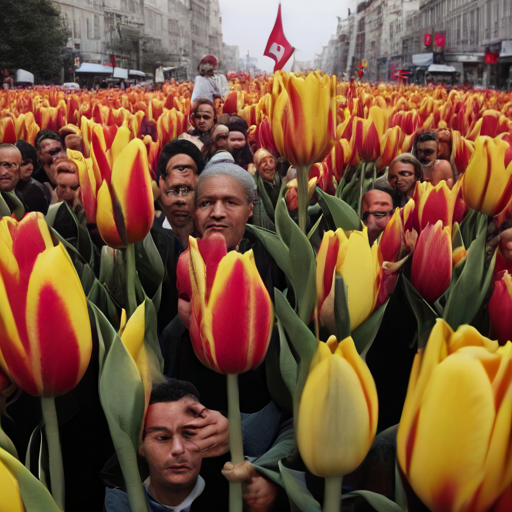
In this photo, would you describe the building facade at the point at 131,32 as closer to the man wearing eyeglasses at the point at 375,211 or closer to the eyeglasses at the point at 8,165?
the eyeglasses at the point at 8,165

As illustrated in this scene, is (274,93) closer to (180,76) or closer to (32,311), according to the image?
(32,311)

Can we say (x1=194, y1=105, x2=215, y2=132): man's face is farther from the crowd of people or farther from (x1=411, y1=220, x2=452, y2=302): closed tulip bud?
(x1=411, y1=220, x2=452, y2=302): closed tulip bud

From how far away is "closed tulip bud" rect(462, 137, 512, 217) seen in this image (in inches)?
66.1

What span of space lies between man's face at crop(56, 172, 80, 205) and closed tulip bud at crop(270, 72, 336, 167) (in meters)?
1.66

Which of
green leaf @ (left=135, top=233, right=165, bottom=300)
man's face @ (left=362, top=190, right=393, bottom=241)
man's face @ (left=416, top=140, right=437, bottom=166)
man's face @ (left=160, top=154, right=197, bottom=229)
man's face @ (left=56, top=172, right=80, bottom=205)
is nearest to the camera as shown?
green leaf @ (left=135, top=233, right=165, bottom=300)

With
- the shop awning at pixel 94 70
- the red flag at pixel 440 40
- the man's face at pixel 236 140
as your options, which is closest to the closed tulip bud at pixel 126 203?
the man's face at pixel 236 140

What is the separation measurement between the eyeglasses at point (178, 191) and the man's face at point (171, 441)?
1609 mm

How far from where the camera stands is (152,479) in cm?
85

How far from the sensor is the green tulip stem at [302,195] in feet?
4.80

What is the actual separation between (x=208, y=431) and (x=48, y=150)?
3.76 m

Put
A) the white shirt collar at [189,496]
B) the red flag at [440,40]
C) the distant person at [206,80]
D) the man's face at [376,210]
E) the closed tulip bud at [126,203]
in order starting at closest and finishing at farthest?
1. the white shirt collar at [189,496]
2. the closed tulip bud at [126,203]
3. the man's face at [376,210]
4. the distant person at [206,80]
5. the red flag at [440,40]

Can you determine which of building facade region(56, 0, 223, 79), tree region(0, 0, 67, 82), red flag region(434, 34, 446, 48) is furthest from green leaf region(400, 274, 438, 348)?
red flag region(434, 34, 446, 48)

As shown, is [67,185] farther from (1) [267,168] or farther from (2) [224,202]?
(2) [224,202]

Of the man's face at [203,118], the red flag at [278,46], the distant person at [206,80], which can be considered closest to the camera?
the man's face at [203,118]
